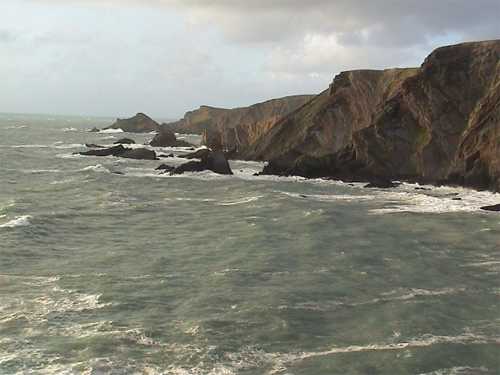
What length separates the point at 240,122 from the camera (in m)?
132

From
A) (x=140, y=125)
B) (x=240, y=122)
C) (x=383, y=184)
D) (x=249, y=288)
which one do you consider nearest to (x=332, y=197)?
(x=383, y=184)

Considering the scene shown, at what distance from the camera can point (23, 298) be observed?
66.1 ft

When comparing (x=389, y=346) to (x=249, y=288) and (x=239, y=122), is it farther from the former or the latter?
(x=239, y=122)

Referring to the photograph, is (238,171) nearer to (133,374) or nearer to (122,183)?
(122,183)

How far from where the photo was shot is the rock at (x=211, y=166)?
64.2 metres

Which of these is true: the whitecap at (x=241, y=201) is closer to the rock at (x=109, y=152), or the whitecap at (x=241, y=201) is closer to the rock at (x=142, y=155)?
the rock at (x=142, y=155)

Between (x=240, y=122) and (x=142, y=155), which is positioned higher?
(x=240, y=122)

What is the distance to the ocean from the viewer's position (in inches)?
607

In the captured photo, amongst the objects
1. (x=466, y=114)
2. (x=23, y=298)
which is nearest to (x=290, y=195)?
(x=466, y=114)

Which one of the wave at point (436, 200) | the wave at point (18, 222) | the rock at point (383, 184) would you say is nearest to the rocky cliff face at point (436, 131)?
the wave at point (436, 200)

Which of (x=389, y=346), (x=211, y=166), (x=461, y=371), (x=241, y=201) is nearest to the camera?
(x=461, y=371)

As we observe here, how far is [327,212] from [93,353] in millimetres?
23610

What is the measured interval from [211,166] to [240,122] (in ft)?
219

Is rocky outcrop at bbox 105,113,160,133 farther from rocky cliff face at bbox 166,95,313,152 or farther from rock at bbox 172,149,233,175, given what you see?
rock at bbox 172,149,233,175
